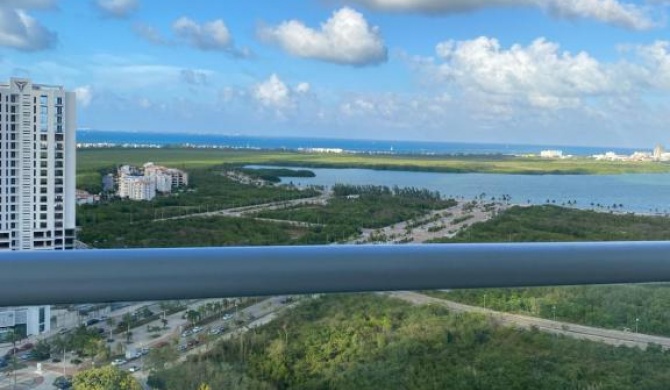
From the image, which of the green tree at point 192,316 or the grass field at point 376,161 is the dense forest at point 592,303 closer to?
the green tree at point 192,316

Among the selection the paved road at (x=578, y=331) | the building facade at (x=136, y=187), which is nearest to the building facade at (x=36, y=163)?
the building facade at (x=136, y=187)

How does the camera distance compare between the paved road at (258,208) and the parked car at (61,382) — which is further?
→ the paved road at (258,208)

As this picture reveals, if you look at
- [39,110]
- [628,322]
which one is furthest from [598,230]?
[39,110]

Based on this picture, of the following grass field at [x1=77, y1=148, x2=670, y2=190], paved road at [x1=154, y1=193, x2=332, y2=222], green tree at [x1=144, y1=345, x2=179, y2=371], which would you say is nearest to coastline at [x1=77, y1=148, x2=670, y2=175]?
grass field at [x1=77, y1=148, x2=670, y2=190]

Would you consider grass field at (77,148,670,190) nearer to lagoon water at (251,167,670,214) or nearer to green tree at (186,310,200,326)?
lagoon water at (251,167,670,214)

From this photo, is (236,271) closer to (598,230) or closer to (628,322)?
(628,322)

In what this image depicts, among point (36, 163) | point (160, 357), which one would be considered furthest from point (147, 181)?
point (160, 357)
